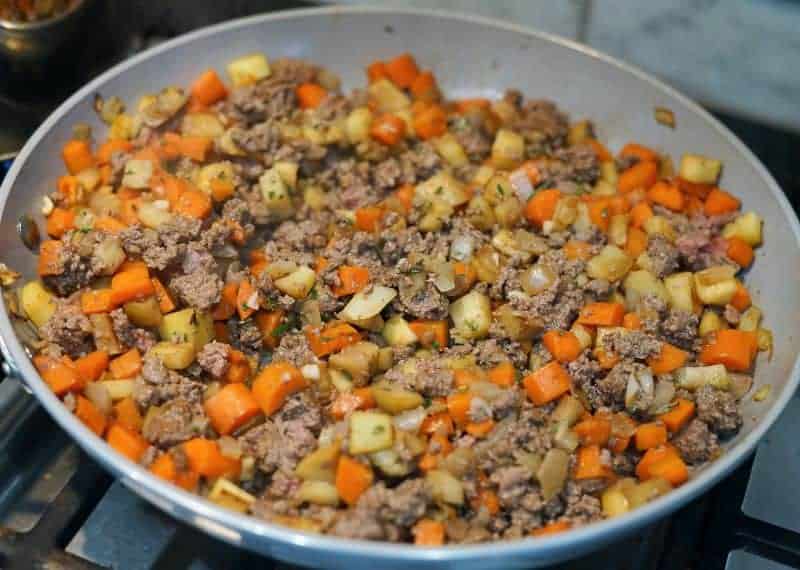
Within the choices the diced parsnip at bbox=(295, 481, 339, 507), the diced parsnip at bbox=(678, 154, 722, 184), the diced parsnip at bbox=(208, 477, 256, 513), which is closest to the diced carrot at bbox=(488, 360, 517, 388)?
the diced parsnip at bbox=(295, 481, 339, 507)

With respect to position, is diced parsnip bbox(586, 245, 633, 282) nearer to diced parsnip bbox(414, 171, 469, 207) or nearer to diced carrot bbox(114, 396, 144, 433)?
diced parsnip bbox(414, 171, 469, 207)

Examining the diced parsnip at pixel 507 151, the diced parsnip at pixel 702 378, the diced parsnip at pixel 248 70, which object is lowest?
the diced parsnip at pixel 702 378

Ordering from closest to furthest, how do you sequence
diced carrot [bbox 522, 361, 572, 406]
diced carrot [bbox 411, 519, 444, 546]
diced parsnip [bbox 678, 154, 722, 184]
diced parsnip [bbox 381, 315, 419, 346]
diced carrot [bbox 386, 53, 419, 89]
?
diced carrot [bbox 411, 519, 444, 546] < diced carrot [bbox 522, 361, 572, 406] < diced parsnip [bbox 381, 315, 419, 346] < diced parsnip [bbox 678, 154, 722, 184] < diced carrot [bbox 386, 53, 419, 89]

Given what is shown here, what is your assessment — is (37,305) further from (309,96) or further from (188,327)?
(309,96)

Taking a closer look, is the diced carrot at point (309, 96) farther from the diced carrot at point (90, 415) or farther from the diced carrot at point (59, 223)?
the diced carrot at point (90, 415)

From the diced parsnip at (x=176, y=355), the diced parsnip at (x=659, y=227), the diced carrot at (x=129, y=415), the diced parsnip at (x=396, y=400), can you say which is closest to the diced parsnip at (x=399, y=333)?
the diced parsnip at (x=396, y=400)

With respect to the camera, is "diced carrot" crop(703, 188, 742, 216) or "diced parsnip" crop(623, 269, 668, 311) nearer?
"diced parsnip" crop(623, 269, 668, 311)

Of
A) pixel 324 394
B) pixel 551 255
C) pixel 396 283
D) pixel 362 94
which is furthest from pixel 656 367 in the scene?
pixel 362 94
